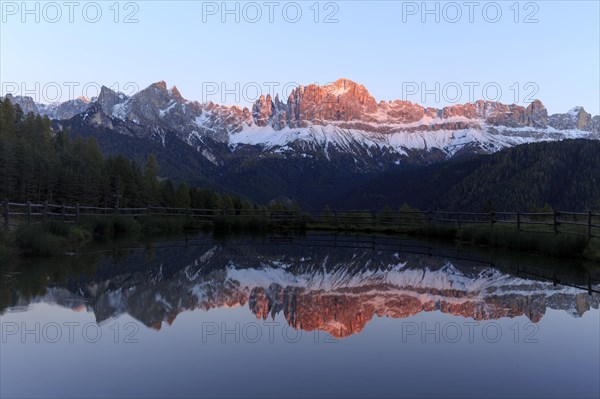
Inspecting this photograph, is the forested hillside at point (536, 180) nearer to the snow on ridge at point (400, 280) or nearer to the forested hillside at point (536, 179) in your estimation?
the forested hillside at point (536, 179)

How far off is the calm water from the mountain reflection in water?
0.19 feet

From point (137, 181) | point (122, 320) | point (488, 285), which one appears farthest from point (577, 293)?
point (137, 181)

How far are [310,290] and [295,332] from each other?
4216mm

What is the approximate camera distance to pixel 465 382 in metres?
6.85

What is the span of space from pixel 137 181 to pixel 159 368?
5547cm

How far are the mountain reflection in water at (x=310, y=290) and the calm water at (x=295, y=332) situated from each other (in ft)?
0.19

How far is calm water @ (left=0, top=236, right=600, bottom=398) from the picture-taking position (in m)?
6.77

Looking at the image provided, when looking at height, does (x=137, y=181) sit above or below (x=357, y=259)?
above

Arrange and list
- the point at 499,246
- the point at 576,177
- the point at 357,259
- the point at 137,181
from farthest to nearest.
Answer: the point at 576,177
the point at 137,181
the point at 499,246
the point at 357,259

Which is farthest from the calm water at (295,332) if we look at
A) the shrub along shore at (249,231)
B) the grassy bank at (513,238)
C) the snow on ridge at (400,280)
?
the grassy bank at (513,238)

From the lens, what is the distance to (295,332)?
938 centimetres

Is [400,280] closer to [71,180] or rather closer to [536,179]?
[71,180]

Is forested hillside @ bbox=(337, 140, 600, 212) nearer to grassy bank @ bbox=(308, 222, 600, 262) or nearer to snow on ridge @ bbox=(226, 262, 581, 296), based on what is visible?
grassy bank @ bbox=(308, 222, 600, 262)

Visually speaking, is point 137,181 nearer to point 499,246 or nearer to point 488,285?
point 499,246
